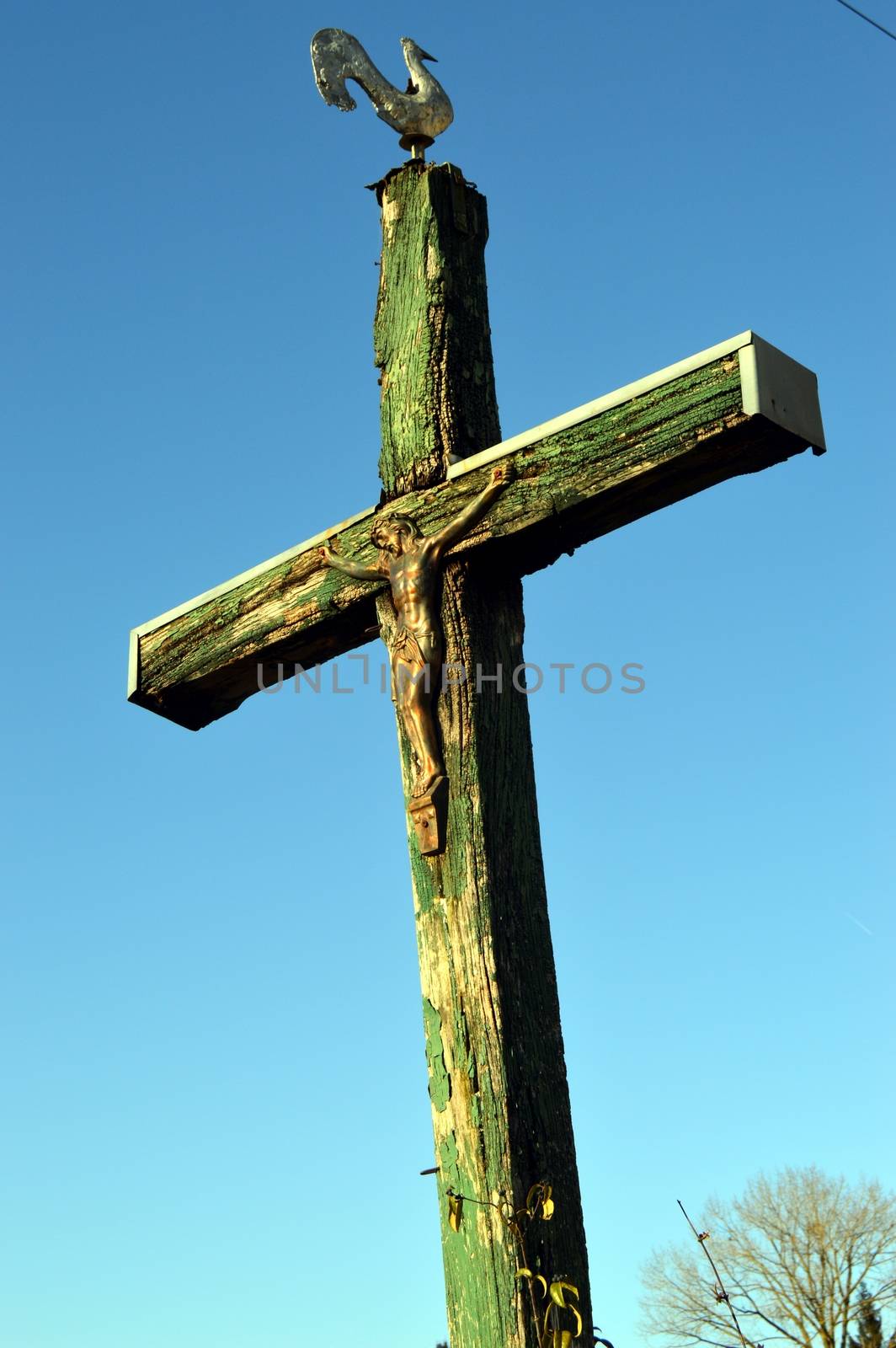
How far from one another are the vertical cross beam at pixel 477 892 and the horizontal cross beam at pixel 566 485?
0.39 feet

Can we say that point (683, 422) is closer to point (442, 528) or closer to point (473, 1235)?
point (442, 528)

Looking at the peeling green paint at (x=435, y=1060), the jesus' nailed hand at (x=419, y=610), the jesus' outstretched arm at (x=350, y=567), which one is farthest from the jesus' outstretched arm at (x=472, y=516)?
the peeling green paint at (x=435, y=1060)

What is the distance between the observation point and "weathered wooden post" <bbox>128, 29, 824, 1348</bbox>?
275 cm

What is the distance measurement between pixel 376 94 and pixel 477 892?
1.94 meters

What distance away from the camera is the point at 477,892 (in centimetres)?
291

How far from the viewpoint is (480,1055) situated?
2.79 m

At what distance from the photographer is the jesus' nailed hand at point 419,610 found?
3.11 meters

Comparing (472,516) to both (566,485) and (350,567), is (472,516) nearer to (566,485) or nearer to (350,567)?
(566,485)

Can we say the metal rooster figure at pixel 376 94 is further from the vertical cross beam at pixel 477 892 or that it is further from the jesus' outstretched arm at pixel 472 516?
the jesus' outstretched arm at pixel 472 516

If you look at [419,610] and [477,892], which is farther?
[419,610]

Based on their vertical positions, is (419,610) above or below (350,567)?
below

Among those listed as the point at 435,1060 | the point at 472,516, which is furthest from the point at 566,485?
the point at 435,1060

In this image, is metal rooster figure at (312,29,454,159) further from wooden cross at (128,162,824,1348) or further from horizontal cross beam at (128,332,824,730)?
horizontal cross beam at (128,332,824,730)

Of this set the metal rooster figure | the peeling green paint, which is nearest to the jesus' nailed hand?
the peeling green paint
